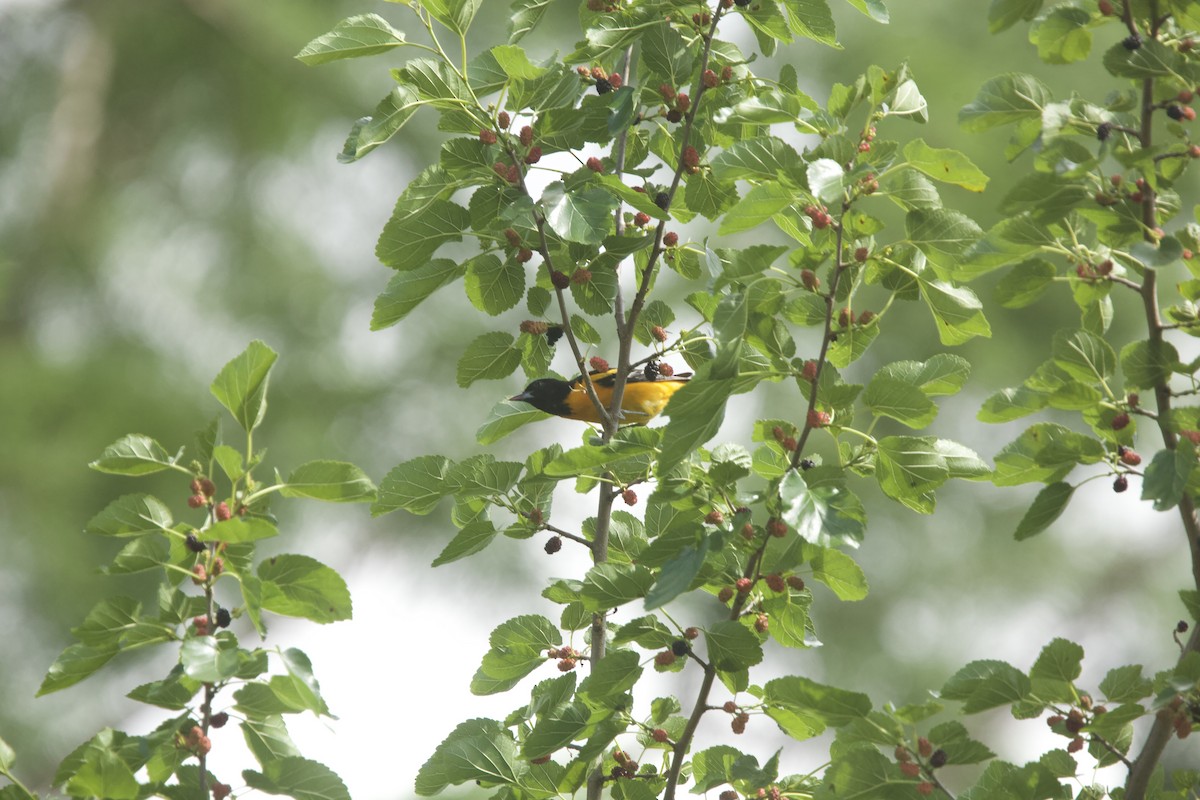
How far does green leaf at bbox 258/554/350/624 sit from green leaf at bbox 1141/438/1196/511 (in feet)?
A: 3.60

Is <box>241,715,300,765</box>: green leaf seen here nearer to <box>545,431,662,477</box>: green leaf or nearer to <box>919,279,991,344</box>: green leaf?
<box>545,431,662,477</box>: green leaf

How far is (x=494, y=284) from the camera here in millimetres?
2246

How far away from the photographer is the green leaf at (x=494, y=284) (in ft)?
7.32

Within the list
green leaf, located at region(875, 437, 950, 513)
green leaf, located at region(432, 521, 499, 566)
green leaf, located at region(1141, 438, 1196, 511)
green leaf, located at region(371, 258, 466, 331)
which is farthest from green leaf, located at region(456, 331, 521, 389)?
green leaf, located at region(1141, 438, 1196, 511)

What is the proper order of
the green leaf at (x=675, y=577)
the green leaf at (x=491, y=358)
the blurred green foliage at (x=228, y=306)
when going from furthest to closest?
the blurred green foliage at (x=228, y=306)
the green leaf at (x=491, y=358)
the green leaf at (x=675, y=577)

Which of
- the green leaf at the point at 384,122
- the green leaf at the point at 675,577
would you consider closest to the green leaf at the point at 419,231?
the green leaf at the point at 384,122

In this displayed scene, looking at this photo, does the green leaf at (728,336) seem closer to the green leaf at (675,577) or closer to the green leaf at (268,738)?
the green leaf at (675,577)

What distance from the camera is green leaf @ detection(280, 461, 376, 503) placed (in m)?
1.76

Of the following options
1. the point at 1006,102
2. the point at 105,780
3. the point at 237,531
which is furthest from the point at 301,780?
the point at 1006,102

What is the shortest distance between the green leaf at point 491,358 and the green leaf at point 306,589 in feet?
2.24

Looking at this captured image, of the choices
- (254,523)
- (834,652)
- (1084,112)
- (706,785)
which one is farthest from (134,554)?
(834,652)

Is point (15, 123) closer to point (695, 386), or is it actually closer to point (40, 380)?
point (40, 380)

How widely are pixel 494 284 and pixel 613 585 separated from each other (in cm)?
62

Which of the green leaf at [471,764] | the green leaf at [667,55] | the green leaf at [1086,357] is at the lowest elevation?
the green leaf at [471,764]
